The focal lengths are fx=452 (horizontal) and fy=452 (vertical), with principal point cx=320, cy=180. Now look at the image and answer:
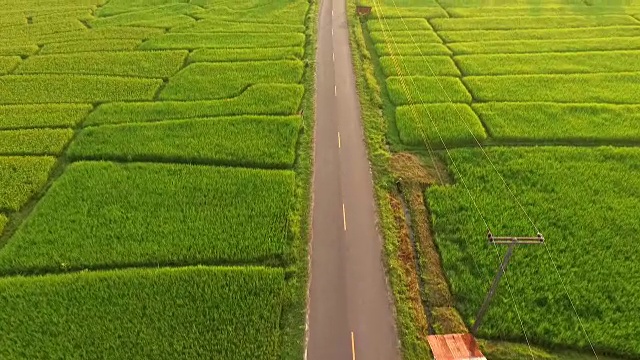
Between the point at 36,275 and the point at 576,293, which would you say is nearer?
the point at 576,293

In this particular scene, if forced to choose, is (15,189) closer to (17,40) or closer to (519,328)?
(519,328)

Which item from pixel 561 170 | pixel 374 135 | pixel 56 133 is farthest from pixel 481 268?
pixel 56 133

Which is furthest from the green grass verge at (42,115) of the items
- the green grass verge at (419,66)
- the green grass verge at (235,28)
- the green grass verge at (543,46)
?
the green grass verge at (543,46)

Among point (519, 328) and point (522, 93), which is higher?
point (522, 93)

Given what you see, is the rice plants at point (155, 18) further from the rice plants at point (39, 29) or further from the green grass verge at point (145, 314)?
the green grass verge at point (145, 314)

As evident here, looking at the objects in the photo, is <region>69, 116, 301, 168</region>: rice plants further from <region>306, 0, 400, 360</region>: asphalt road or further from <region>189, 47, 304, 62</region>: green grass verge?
<region>189, 47, 304, 62</region>: green grass verge

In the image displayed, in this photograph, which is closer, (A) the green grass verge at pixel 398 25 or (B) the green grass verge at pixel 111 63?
(B) the green grass verge at pixel 111 63

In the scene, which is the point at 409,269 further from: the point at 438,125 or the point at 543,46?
the point at 543,46

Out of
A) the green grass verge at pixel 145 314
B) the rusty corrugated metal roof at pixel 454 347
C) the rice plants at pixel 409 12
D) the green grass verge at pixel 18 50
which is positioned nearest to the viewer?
the rusty corrugated metal roof at pixel 454 347

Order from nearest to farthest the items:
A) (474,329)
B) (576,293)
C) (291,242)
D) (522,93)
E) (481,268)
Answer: (474,329)
(576,293)
(481,268)
(291,242)
(522,93)
